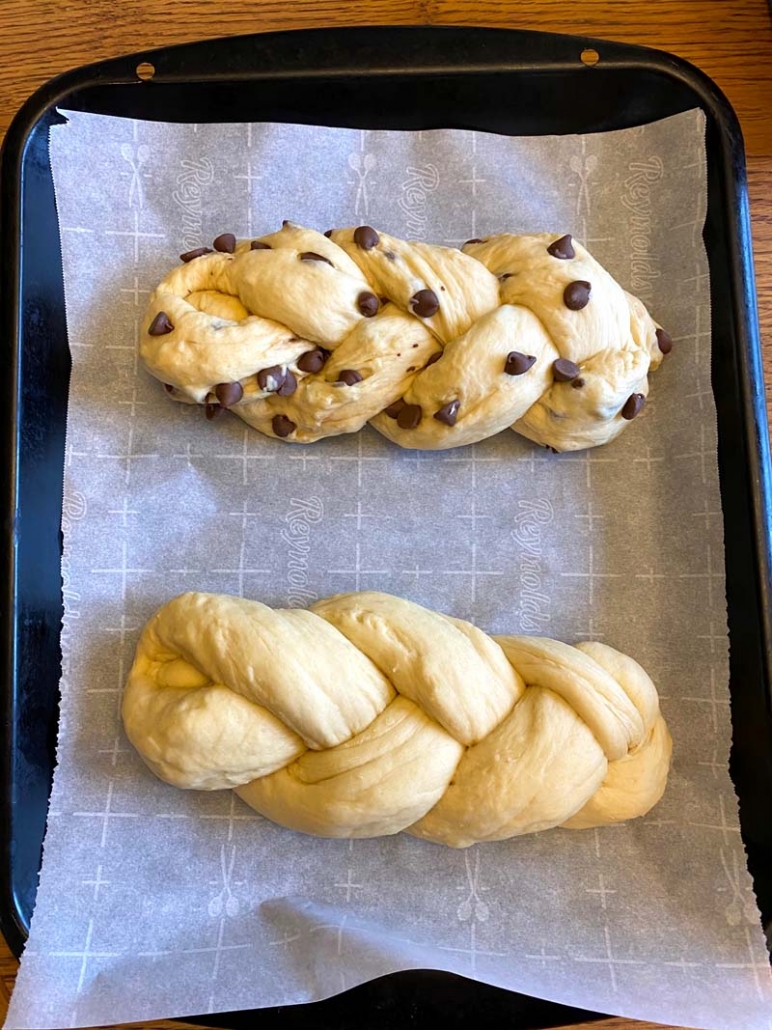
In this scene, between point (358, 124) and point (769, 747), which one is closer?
point (769, 747)

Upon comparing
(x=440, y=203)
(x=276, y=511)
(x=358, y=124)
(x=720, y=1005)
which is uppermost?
(x=358, y=124)

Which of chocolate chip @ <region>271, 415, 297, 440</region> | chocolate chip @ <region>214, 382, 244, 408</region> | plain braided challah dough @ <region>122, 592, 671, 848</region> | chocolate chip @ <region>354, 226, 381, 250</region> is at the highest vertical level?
chocolate chip @ <region>354, 226, 381, 250</region>

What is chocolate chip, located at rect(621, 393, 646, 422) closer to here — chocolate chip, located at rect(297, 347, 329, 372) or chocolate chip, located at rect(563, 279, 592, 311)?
chocolate chip, located at rect(563, 279, 592, 311)

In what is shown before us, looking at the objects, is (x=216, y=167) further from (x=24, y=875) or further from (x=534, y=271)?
(x=24, y=875)

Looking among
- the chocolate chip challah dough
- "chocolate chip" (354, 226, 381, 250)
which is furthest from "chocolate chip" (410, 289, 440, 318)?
"chocolate chip" (354, 226, 381, 250)

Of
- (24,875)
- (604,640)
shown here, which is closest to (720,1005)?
(604,640)
